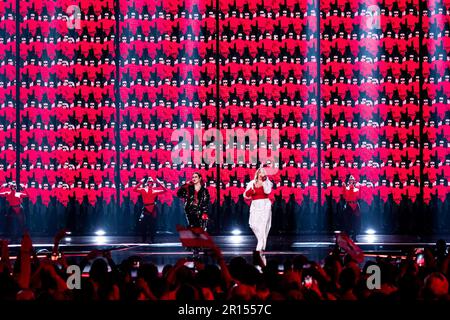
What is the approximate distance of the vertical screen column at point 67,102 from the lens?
21.4 meters

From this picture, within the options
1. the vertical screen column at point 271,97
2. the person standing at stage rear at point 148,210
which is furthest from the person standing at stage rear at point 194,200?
the vertical screen column at point 271,97

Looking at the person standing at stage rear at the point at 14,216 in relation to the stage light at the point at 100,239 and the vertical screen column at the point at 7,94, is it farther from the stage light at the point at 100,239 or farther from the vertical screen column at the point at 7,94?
the stage light at the point at 100,239

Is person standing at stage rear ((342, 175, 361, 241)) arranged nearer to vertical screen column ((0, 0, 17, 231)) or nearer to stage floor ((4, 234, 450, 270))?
stage floor ((4, 234, 450, 270))

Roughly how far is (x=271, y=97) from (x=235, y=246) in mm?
5114

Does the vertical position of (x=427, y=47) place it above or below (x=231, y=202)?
above

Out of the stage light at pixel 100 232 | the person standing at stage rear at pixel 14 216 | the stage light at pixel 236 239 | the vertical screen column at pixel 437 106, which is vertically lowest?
the stage light at pixel 236 239

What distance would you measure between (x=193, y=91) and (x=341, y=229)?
5.38 metres

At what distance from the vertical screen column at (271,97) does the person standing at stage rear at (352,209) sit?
52.1 inches

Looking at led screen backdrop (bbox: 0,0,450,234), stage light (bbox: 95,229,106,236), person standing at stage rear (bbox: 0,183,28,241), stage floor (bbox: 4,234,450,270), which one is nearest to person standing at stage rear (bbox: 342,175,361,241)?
stage floor (bbox: 4,234,450,270)

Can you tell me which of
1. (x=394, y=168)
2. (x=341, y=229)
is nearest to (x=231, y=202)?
(x=341, y=229)

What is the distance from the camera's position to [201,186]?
14.8 metres

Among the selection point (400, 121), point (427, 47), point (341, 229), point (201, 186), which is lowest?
point (341, 229)

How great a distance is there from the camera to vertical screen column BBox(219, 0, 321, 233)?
69.6 ft

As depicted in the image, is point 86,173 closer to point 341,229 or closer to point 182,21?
point 182,21
